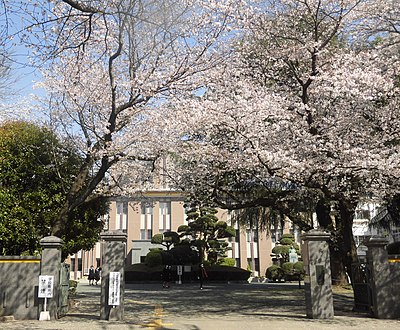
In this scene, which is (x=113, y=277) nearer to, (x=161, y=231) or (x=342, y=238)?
(x=342, y=238)

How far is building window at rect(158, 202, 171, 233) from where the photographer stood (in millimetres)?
48281

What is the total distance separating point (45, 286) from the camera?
10.5m

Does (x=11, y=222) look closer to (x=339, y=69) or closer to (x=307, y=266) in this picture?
(x=307, y=266)

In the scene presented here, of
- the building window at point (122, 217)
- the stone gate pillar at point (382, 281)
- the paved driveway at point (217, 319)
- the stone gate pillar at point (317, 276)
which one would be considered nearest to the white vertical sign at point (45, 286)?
the paved driveway at point (217, 319)

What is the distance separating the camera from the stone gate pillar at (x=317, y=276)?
399 inches

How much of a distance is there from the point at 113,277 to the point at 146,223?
128 ft

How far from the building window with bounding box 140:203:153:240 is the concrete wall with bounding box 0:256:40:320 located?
1481 inches

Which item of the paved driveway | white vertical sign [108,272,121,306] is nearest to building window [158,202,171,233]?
the paved driveway

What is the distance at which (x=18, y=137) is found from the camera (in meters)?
15.0

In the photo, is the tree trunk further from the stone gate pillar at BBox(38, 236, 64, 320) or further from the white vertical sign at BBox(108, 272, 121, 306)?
the stone gate pillar at BBox(38, 236, 64, 320)

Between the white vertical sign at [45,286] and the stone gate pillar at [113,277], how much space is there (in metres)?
1.40

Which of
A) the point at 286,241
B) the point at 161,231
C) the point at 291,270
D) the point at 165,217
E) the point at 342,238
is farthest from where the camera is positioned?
the point at 165,217

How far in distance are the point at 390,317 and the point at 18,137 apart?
13290mm

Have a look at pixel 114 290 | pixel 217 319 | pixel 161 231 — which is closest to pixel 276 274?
pixel 161 231
